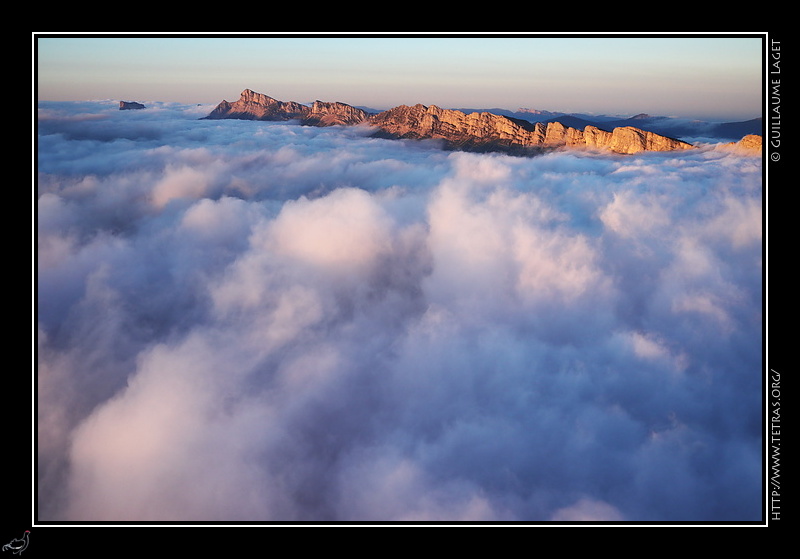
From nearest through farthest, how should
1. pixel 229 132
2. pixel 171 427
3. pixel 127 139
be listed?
1. pixel 171 427
2. pixel 229 132
3. pixel 127 139

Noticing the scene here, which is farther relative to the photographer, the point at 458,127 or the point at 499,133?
the point at 499,133

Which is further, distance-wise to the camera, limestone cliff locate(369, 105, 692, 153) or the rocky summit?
limestone cliff locate(369, 105, 692, 153)

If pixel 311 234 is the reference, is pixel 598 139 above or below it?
above

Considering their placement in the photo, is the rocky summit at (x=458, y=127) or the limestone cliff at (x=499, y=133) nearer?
the rocky summit at (x=458, y=127)
